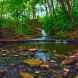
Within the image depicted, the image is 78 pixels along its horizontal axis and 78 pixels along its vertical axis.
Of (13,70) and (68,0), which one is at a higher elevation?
(68,0)

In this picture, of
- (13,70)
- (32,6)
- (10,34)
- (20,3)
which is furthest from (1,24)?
(13,70)

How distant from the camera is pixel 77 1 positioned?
2670 centimetres

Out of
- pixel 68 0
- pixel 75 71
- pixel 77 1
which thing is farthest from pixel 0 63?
pixel 68 0

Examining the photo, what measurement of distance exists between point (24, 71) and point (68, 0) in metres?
20.8

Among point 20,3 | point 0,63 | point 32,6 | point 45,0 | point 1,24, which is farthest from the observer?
point 32,6

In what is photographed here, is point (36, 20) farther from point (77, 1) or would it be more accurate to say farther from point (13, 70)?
point (13, 70)

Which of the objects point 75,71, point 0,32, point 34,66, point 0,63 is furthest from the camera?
point 0,32

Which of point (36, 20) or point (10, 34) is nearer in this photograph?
point (10, 34)

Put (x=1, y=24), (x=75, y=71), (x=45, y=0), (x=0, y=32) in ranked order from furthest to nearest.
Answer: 1. (x=45, y=0)
2. (x=1, y=24)
3. (x=0, y=32)
4. (x=75, y=71)

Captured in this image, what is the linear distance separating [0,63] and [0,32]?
50.6 feet

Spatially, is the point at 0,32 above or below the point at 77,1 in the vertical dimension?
below

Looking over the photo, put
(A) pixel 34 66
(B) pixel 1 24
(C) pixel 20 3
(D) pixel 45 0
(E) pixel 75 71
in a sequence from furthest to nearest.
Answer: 1. (D) pixel 45 0
2. (C) pixel 20 3
3. (B) pixel 1 24
4. (A) pixel 34 66
5. (E) pixel 75 71

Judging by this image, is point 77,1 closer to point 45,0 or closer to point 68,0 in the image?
point 68,0

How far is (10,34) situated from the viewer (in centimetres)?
2708
